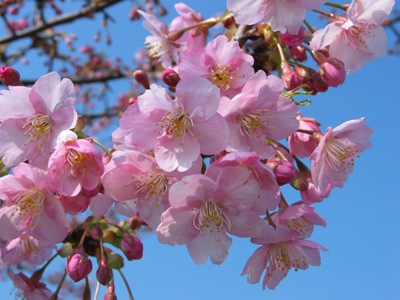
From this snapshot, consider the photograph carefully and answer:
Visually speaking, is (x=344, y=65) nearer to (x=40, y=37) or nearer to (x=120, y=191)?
(x=120, y=191)

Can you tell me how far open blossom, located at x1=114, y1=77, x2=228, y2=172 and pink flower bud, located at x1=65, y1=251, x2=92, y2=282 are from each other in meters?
0.59

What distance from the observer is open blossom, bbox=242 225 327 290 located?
6.25ft

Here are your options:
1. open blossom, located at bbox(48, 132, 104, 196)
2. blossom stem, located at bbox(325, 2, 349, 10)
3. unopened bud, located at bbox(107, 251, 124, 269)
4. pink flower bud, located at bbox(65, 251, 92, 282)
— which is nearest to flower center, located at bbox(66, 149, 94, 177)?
open blossom, located at bbox(48, 132, 104, 196)

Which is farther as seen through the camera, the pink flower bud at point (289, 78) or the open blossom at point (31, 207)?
the pink flower bud at point (289, 78)

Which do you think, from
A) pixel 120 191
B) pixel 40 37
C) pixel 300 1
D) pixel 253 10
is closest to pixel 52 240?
pixel 120 191

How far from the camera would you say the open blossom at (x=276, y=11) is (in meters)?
1.82

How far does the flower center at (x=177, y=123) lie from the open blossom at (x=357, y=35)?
77cm

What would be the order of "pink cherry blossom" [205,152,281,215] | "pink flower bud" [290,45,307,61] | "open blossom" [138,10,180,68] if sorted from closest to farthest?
"pink cherry blossom" [205,152,281,215] → "pink flower bud" [290,45,307,61] → "open blossom" [138,10,180,68]

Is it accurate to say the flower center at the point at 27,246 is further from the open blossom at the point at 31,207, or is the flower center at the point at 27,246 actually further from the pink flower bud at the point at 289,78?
the pink flower bud at the point at 289,78

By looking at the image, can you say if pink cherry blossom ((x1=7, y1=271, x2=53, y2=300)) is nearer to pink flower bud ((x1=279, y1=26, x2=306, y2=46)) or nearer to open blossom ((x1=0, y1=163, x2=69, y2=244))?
open blossom ((x1=0, y1=163, x2=69, y2=244))

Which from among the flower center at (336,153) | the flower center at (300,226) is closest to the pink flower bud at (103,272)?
the flower center at (300,226)

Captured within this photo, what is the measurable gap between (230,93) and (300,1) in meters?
0.47

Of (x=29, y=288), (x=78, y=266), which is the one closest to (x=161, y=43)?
(x=78, y=266)

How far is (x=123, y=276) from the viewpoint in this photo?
2.23m
